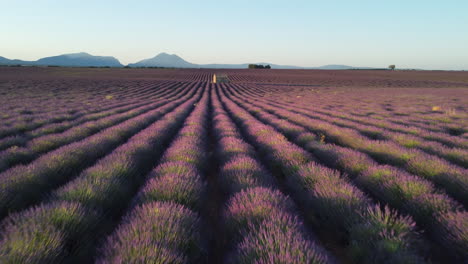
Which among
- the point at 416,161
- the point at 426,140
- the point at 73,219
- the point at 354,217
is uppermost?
the point at 73,219

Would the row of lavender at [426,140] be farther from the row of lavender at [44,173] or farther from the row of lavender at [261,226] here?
the row of lavender at [44,173]

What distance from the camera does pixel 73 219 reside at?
7.34 feet

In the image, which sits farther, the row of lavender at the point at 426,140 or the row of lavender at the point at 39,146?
the row of lavender at the point at 426,140

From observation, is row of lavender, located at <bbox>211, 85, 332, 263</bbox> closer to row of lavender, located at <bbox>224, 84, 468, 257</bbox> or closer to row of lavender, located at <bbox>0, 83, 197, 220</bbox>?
row of lavender, located at <bbox>224, 84, 468, 257</bbox>

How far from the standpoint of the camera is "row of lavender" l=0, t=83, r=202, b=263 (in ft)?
5.63

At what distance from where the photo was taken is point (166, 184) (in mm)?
3105

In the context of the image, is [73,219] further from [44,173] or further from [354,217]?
A: [354,217]

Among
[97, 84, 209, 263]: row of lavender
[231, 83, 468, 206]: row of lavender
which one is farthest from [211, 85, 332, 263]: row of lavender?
[231, 83, 468, 206]: row of lavender

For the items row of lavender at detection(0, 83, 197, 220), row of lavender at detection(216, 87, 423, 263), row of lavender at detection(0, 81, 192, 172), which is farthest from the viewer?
row of lavender at detection(0, 81, 192, 172)

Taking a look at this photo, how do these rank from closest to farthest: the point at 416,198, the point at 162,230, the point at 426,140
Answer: the point at 162,230 → the point at 416,198 → the point at 426,140

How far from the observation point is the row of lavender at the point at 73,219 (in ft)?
5.63

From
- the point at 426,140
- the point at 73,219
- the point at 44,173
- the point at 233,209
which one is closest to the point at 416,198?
the point at 233,209

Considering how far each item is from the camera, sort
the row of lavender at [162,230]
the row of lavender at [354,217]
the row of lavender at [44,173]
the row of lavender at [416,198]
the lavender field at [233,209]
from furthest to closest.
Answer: the row of lavender at [44,173], the row of lavender at [416,198], the row of lavender at [354,217], the lavender field at [233,209], the row of lavender at [162,230]

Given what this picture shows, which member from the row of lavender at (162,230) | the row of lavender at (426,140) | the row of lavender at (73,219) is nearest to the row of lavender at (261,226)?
the row of lavender at (162,230)
